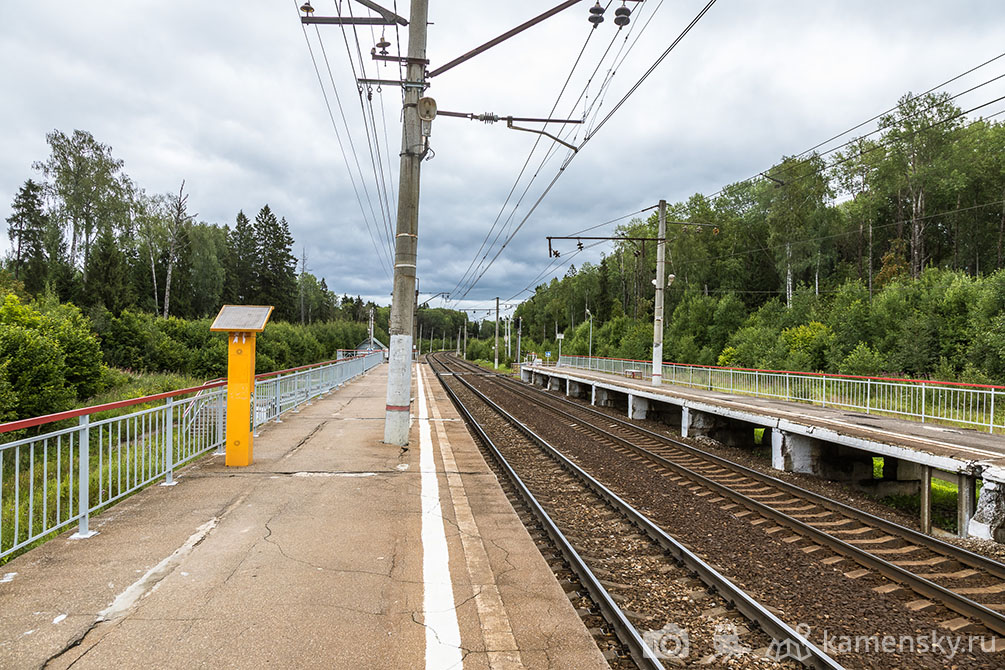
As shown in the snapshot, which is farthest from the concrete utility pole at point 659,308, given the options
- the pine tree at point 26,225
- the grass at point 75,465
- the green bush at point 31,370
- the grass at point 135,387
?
the pine tree at point 26,225

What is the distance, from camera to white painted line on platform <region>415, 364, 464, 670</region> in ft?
10.4

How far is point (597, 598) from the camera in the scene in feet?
14.6

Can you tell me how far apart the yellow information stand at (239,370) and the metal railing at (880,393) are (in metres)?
13.8

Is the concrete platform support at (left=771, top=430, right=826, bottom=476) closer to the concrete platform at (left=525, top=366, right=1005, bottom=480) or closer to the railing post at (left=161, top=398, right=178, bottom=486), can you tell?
the concrete platform at (left=525, top=366, right=1005, bottom=480)

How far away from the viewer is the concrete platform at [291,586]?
3166 mm

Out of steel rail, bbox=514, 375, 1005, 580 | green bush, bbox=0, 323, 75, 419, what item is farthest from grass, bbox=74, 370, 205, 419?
steel rail, bbox=514, 375, 1005, 580

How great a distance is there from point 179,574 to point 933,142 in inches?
1736

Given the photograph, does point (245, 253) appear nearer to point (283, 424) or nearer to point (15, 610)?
point (283, 424)

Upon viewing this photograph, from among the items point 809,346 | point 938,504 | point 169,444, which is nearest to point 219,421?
point 169,444

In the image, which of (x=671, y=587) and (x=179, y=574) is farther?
(x=671, y=587)

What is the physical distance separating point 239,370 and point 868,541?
25.8ft

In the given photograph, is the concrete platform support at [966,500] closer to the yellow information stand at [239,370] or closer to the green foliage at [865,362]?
the yellow information stand at [239,370]

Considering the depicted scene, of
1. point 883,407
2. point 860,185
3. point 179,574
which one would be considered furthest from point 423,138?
point 860,185

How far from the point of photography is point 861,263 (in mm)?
43875
